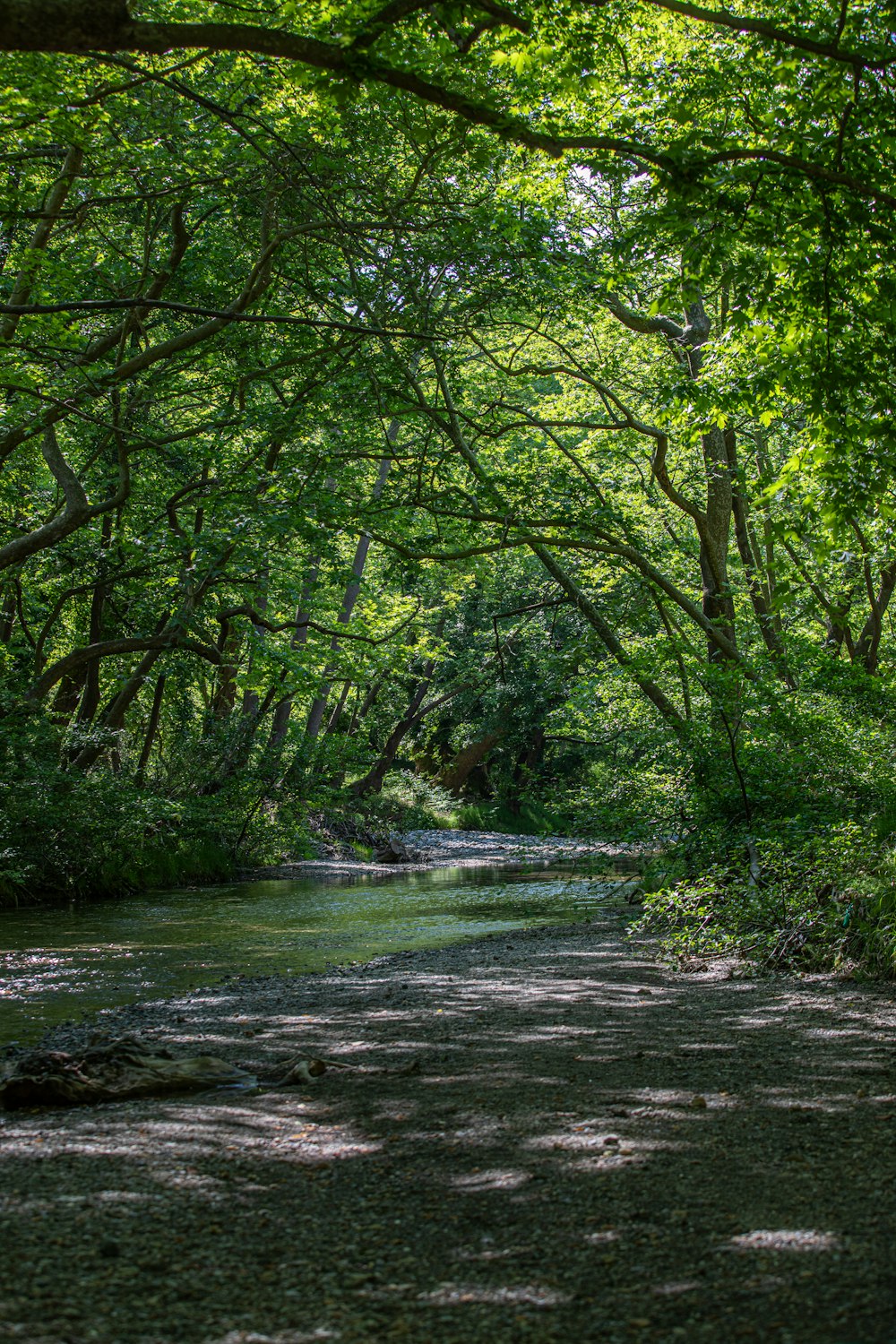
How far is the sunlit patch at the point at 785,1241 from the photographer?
9.37 feet

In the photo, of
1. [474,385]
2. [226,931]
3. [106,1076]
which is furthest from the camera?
[474,385]

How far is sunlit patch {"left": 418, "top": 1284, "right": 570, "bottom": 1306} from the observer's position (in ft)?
8.52

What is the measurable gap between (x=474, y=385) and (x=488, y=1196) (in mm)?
13787

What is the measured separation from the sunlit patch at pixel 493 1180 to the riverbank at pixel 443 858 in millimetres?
7839

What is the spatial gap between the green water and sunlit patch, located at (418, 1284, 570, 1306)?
4703 millimetres

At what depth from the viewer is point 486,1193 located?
3.35m

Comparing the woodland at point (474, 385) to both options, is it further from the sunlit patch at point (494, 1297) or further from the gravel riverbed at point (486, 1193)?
the sunlit patch at point (494, 1297)

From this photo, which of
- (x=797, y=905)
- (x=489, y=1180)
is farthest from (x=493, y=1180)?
(x=797, y=905)

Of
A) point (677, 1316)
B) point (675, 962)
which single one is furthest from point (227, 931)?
point (677, 1316)

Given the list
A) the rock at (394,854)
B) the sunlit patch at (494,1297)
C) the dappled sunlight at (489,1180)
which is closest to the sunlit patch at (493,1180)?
the dappled sunlight at (489,1180)

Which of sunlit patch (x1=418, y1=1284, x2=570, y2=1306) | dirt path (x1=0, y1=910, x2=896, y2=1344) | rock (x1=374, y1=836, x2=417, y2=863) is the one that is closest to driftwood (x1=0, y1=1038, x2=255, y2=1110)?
dirt path (x1=0, y1=910, x2=896, y2=1344)

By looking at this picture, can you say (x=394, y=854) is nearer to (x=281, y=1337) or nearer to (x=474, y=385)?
(x=474, y=385)

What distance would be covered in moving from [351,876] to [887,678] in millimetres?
11221

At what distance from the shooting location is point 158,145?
12.0m
